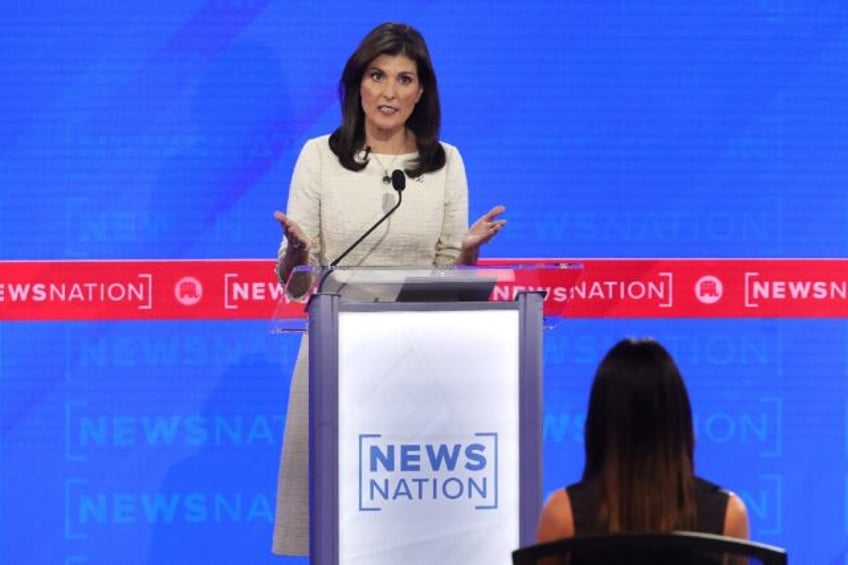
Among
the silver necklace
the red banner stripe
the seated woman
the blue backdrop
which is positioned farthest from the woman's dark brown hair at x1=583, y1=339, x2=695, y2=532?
the blue backdrop

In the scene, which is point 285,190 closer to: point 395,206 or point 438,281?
point 395,206

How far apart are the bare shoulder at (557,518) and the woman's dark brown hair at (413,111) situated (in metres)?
1.61

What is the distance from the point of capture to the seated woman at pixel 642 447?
2004 mm

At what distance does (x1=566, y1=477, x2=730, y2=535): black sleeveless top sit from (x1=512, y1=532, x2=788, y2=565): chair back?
15 cm

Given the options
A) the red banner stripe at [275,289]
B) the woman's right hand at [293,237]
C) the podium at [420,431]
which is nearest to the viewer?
the podium at [420,431]

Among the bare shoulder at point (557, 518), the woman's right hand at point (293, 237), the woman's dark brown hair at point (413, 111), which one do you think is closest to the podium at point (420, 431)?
the woman's right hand at point (293, 237)

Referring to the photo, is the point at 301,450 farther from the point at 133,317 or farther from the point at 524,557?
the point at 524,557

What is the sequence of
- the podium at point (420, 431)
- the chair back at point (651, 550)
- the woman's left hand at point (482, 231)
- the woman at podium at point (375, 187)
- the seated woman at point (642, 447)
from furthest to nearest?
the woman at podium at point (375, 187)
the woman's left hand at point (482, 231)
the podium at point (420, 431)
the seated woman at point (642, 447)
the chair back at point (651, 550)

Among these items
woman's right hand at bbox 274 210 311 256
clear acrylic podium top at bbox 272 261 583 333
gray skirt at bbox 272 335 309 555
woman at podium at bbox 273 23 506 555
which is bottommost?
gray skirt at bbox 272 335 309 555

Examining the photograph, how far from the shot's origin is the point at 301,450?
3.59 meters

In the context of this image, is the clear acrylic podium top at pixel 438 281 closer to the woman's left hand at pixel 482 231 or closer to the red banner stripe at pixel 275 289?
the woman's left hand at pixel 482 231

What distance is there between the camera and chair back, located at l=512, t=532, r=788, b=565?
70.5 inches

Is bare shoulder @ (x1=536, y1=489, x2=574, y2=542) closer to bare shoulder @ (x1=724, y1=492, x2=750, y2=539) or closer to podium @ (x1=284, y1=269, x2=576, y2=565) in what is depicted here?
bare shoulder @ (x1=724, y1=492, x2=750, y2=539)

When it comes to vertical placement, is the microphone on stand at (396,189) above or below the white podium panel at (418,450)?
above
